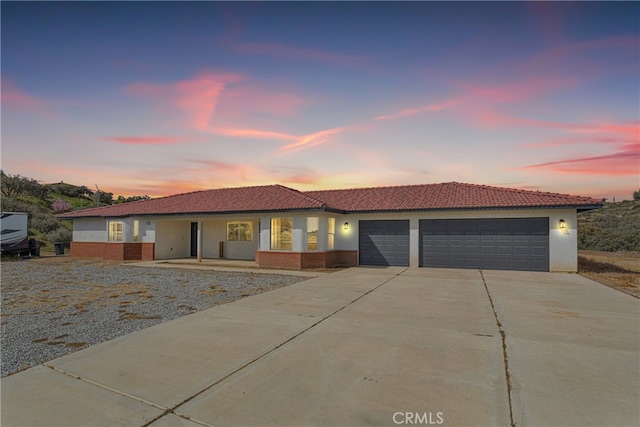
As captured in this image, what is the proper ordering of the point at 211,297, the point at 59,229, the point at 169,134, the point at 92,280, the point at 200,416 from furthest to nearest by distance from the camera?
the point at 59,229 < the point at 169,134 < the point at 92,280 < the point at 211,297 < the point at 200,416

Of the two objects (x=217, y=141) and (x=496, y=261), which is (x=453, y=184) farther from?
(x=217, y=141)

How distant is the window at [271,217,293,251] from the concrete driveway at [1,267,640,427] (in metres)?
9.28

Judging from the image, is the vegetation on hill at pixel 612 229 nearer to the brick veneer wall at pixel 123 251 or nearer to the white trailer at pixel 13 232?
the brick veneer wall at pixel 123 251

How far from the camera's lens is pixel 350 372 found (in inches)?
158

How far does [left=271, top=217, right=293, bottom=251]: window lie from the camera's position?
55.0 ft

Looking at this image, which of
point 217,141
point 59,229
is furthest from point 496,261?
point 59,229

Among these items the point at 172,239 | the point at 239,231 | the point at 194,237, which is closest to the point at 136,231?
the point at 172,239

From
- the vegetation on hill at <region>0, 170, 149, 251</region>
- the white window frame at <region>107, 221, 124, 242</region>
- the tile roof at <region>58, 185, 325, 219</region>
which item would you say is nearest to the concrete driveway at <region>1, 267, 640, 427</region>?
the tile roof at <region>58, 185, 325, 219</region>

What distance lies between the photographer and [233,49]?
42.0ft

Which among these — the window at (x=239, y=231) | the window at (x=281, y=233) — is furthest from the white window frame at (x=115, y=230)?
the window at (x=281, y=233)

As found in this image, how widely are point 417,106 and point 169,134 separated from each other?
12.7 m

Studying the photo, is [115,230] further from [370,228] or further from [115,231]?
[370,228]

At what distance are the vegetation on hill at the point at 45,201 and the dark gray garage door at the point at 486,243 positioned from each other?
30.4 metres

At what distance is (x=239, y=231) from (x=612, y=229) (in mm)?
38038
